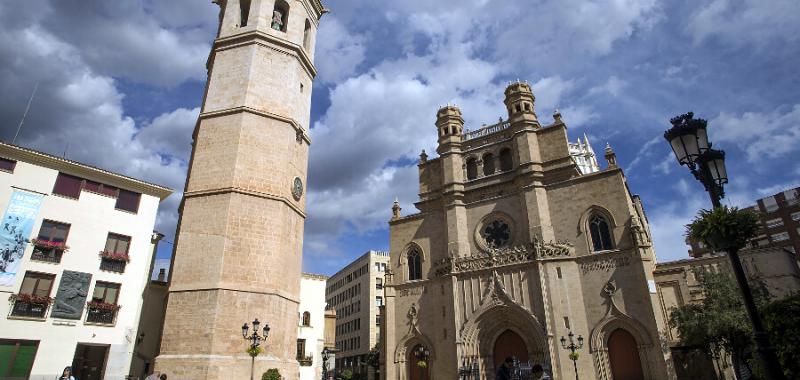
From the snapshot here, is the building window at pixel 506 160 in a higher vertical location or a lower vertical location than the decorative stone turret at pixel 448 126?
lower

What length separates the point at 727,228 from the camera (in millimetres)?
7375

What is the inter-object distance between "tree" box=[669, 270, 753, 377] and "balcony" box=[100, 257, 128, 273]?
85.8 ft

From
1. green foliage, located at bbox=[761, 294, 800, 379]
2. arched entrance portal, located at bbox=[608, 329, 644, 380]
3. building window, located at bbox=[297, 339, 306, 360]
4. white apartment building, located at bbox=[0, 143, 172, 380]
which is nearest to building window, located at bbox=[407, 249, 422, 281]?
building window, located at bbox=[297, 339, 306, 360]

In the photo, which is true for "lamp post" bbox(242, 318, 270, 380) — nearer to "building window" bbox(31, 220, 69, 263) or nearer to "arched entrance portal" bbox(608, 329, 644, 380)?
"building window" bbox(31, 220, 69, 263)

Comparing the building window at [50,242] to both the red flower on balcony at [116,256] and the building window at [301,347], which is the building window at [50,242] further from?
the building window at [301,347]

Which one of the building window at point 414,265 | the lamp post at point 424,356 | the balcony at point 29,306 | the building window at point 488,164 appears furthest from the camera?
the building window at point 488,164

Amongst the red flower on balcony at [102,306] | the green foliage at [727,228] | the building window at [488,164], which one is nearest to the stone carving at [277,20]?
the red flower on balcony at [102,306]

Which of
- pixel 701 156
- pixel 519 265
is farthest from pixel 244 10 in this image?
pixel 701 156

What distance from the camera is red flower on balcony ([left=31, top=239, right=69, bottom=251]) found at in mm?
18211

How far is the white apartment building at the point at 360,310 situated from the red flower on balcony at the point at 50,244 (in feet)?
140

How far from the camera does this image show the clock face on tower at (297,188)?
19681 millimetres

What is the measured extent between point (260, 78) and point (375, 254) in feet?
155

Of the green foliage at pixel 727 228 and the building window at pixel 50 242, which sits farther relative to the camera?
the building window at pixel 50 242

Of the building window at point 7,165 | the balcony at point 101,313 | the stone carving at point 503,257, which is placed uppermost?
the building window at point 7,165
